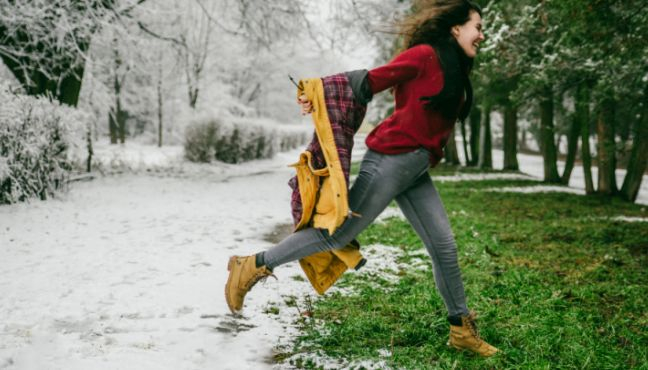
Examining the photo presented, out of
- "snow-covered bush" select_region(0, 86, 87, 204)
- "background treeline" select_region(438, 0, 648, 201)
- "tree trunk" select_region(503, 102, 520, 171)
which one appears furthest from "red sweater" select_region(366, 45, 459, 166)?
"tree trunk" select_region(503, 102, 520, 171)

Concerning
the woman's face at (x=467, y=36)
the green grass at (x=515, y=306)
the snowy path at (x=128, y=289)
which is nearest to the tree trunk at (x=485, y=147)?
the green grass at (x=515, y=306)

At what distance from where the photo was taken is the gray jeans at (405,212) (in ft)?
8.76

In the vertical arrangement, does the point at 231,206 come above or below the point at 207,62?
below

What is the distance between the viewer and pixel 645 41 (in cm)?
627

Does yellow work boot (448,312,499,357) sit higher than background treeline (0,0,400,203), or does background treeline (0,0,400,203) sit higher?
background treeline (0,0,400,203)

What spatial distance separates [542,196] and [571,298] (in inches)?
338

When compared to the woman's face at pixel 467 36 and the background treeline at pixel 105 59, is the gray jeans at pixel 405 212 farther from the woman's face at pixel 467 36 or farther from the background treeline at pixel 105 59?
the background treeline at pixel 105 59

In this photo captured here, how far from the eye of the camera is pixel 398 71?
→ 8.36ft

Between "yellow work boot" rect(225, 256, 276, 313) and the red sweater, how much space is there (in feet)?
3.20

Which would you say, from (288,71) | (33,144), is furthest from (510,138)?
(33,144)

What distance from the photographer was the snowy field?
2.78 meters

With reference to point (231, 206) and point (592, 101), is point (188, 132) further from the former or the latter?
point (592, 101)

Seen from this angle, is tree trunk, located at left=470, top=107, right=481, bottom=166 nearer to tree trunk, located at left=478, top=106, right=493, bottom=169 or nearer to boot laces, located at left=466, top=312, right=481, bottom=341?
tree trunk, located at left=478, top=106, right=493, bottom=169

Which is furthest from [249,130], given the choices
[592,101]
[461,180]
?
[592,101]
